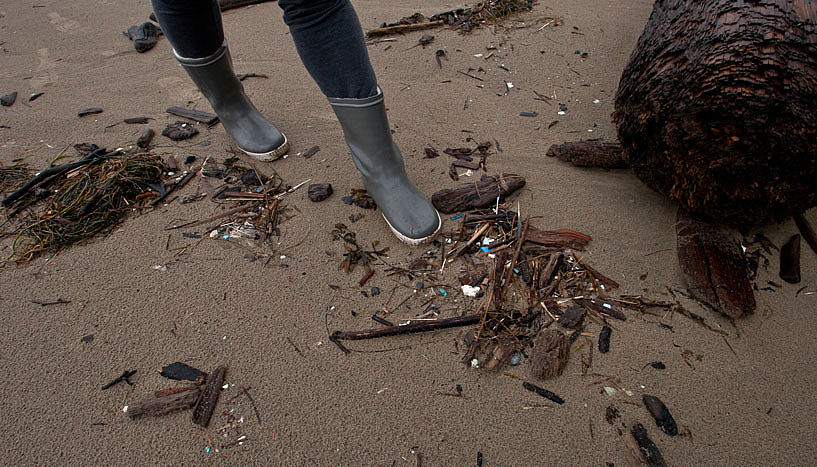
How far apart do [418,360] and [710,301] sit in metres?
1.18

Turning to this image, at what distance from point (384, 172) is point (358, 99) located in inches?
Answer: 14.8

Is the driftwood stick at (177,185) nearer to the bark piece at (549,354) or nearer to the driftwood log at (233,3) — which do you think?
the bark piece at (549,354)

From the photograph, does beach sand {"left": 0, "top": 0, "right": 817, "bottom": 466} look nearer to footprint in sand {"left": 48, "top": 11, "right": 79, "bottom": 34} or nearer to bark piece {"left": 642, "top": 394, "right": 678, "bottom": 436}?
bark piece {"left": 642, "top": 394, "right": 678, "bottom": 436}

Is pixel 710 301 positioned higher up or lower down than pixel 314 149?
higher up

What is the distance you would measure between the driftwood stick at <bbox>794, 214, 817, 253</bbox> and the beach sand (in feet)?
0.20

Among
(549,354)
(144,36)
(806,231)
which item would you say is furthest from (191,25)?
(806,231)

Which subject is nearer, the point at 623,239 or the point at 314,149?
the point at 623,239

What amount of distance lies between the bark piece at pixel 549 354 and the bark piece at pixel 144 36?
4.38m

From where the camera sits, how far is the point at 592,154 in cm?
239

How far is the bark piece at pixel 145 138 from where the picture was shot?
9.32 ft

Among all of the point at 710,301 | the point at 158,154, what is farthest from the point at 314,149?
the point at 710,301

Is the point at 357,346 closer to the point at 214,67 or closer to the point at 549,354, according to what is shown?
the point at 549,354

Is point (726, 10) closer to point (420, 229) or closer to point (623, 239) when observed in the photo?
point (623, 239)

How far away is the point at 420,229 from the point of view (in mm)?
2029
